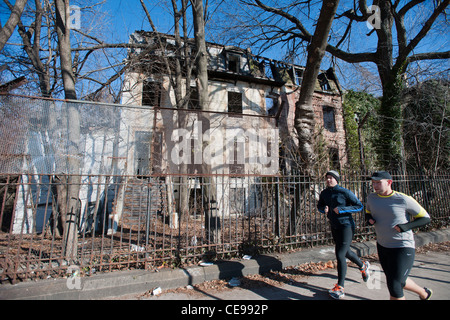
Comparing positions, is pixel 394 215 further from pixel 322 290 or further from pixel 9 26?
pixel 9 26

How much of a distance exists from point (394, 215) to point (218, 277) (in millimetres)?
2920

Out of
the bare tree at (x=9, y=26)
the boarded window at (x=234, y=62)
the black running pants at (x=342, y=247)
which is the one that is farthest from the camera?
the boarded window at (x=234, y=62)

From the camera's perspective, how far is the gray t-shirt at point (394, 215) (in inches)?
98.5

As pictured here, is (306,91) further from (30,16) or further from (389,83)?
(30,16)

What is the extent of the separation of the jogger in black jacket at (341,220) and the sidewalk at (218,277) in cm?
29

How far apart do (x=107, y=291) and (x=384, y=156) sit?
10091 millimetres

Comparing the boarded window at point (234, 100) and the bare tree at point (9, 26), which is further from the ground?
the boarded window at point (234, 100)

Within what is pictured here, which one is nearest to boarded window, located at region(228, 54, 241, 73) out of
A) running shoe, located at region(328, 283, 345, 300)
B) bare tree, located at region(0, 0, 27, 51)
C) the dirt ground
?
bare tree, located at region(0, 0, 27, 51)

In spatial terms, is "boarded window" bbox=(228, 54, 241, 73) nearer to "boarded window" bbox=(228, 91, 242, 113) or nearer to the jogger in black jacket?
"boarded window" bbox=(228, 91, 242, 113)

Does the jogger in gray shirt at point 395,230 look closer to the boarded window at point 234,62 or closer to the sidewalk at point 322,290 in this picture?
the sidewalk at point 322,290

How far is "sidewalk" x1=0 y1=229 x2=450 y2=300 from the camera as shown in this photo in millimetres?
2988

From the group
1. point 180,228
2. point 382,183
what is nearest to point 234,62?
point 180,228

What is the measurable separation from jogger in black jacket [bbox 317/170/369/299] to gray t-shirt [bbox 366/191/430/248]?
469 mm

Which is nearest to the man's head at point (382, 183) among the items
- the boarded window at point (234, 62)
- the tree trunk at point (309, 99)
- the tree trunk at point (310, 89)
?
the tree trunk at point (309, 99)
